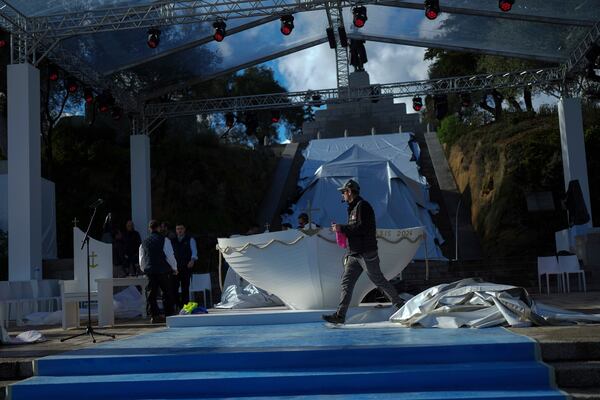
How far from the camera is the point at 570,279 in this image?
13477mm

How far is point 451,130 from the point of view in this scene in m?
25.9

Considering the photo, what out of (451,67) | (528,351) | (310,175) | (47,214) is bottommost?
(528,351)

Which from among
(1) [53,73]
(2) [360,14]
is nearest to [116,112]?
(1) [53,73]

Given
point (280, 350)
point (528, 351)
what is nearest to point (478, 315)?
point (528, 351)

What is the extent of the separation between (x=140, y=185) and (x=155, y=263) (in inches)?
325

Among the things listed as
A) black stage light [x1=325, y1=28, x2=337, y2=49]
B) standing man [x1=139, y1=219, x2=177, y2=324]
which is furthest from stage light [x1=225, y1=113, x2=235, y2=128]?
standing man [x1=139, y1=219, x2=177, y2=324]

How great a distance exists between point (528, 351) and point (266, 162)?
21.1 m

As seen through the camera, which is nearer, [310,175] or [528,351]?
[528,351]

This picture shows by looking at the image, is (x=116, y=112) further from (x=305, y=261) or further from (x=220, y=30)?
(x=305, y=261)

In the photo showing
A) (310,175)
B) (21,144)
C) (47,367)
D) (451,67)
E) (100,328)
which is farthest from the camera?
(451,67)

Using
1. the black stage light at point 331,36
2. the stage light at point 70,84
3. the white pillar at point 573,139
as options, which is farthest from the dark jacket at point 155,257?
the white pillar at point 573,139

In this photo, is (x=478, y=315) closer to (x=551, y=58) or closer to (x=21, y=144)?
(x=21, y=144)

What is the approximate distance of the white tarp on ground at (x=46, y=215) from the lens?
49.1ft

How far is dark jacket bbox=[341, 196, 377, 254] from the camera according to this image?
253 inches
